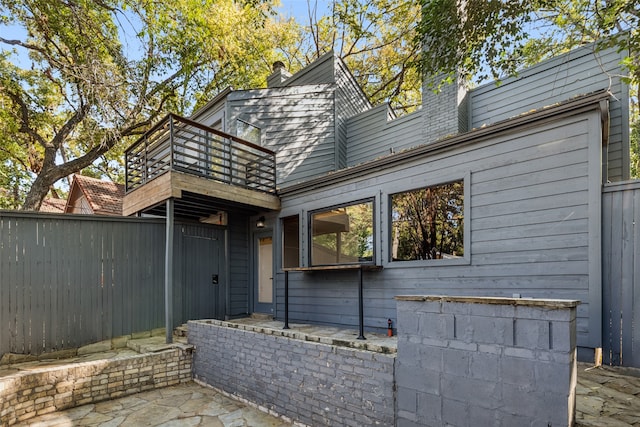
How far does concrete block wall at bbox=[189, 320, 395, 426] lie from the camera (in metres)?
3.23

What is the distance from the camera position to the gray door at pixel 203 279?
7.04 m

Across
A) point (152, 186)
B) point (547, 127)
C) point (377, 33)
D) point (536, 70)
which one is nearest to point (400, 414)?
point (547, 127)

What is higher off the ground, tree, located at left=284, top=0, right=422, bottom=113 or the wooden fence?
tree, located at left=284, top=0, right=422, bottom=113

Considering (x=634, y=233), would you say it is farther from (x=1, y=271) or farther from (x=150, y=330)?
(x=1, y=271)

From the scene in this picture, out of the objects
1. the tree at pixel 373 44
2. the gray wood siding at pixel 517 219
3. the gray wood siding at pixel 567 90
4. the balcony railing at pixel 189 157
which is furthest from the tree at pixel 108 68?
the gray wood siding at pixel 517 219

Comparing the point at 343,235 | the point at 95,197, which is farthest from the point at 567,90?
the point at 95,197

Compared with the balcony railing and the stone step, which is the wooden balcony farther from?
the stone step

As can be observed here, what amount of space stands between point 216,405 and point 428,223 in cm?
386

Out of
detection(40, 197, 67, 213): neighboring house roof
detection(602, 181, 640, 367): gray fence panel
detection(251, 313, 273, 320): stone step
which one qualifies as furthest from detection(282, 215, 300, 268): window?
detection(40, 197, 67, 213): neighboring house roof

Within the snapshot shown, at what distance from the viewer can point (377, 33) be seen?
15.2m

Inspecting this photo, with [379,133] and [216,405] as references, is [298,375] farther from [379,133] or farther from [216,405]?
[379,133]

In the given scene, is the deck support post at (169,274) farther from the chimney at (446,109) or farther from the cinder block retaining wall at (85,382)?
the chimney at (446,109)

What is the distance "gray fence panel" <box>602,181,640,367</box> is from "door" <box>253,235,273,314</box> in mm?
5790

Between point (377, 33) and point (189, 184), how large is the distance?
1304cm
